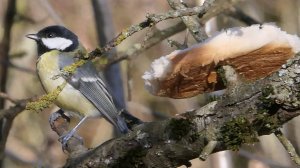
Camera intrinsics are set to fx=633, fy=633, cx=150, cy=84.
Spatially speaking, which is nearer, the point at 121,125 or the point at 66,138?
the point at 66,138

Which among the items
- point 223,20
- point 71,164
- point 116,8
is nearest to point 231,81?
point 71,164

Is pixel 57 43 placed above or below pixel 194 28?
above

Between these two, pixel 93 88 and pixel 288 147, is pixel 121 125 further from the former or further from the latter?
pixel 288 147

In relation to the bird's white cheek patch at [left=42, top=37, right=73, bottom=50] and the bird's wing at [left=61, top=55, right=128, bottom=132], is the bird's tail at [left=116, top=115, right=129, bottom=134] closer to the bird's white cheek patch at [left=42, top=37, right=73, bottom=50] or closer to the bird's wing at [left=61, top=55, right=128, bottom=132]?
the bird's wing at [left=61, top=55, right=128, bottom=132]

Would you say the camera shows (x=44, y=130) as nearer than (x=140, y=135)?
No

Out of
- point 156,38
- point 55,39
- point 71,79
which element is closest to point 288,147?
point 156,38

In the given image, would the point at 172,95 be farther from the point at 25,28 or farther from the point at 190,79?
the point at 25,28

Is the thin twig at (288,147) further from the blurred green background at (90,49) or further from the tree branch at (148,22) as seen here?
the blurred green background at (90,49)

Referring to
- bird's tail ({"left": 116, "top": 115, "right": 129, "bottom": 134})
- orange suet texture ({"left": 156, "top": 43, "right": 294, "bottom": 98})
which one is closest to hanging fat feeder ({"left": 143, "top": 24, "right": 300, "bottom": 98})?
orange suet texture ({"left": 156, "top": 43, "right": 294, "bottom": 98})
